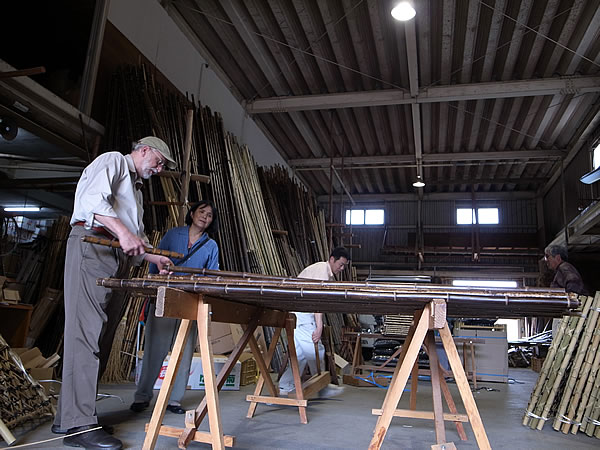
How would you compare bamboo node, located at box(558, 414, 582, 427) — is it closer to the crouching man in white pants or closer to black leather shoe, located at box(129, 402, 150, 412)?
the crouching man in white pants

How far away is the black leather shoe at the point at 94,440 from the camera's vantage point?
230 centimetres

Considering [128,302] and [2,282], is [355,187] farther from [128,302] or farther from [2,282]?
[2,282]

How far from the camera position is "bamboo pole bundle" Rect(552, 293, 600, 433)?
11.0ft

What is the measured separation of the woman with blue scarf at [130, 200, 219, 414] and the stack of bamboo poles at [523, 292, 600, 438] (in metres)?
2.57

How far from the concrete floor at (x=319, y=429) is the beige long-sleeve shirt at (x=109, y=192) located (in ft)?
3.77

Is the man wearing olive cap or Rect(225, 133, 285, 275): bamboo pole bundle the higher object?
Rect(225, 133, 285, 275): bamboo pole bundle

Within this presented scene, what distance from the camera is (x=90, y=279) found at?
2.44 metres

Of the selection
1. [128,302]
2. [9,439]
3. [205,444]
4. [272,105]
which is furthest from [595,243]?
[9,439]

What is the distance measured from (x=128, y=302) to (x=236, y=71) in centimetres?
529

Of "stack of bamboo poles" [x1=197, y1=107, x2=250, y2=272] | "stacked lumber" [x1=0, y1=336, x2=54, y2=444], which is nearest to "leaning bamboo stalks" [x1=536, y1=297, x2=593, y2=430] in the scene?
"stacked lumber" [x1=0, y1=336, x2=54, y2=444]

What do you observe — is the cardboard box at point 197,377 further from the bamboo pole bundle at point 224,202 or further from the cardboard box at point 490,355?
the cardboard box at point 490,355

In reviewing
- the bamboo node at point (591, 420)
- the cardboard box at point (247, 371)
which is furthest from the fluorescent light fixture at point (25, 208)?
the bamboo node at point (591, 420)

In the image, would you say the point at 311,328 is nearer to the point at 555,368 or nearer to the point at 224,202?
the point at 555,368

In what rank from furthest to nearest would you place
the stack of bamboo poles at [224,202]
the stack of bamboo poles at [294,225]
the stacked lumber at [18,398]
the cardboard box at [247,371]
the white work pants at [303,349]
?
the stack of bamboo poles at [294,225], the stack of bamboo poles at [224,202], the cardboard box at [247,371], the white work pants at [303,349], the stacked lumber at [18,398]
